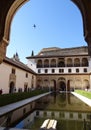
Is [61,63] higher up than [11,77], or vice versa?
[61,63]

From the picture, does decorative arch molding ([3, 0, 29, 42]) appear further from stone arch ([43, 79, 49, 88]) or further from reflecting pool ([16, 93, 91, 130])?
stone arch ([43, 79, 49, 88])

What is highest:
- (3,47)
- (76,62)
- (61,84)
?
(76,62)

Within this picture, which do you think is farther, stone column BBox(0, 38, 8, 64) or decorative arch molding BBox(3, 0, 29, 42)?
decorative arch molding BBox(3, 0, 29, 42)

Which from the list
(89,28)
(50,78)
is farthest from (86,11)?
(50,78)


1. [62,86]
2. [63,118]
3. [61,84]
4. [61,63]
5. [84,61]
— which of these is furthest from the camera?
[62,86]

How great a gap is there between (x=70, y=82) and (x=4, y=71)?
91.5 ft

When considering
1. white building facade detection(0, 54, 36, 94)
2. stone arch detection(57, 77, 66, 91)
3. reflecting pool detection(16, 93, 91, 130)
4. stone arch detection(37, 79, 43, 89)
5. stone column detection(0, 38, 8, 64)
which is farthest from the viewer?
stone arch detection(37, 79, 43, 89)

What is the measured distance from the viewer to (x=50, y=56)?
4581 centimetres

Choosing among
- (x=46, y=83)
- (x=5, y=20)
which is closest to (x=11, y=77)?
(x=5, y=20)

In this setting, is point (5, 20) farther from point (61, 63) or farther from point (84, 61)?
point (84, 61)

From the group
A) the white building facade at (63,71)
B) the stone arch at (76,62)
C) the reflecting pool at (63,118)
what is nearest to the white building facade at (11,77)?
the reflecting pool at (63,118)

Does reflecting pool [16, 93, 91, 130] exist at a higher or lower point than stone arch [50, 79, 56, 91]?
lower

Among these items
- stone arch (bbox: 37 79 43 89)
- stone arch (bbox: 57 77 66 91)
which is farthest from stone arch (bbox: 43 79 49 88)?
stone arch (bbox: 57 77 66 91)

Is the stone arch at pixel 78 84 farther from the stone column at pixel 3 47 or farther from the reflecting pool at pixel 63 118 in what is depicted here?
the stone column at pixel 3 47
